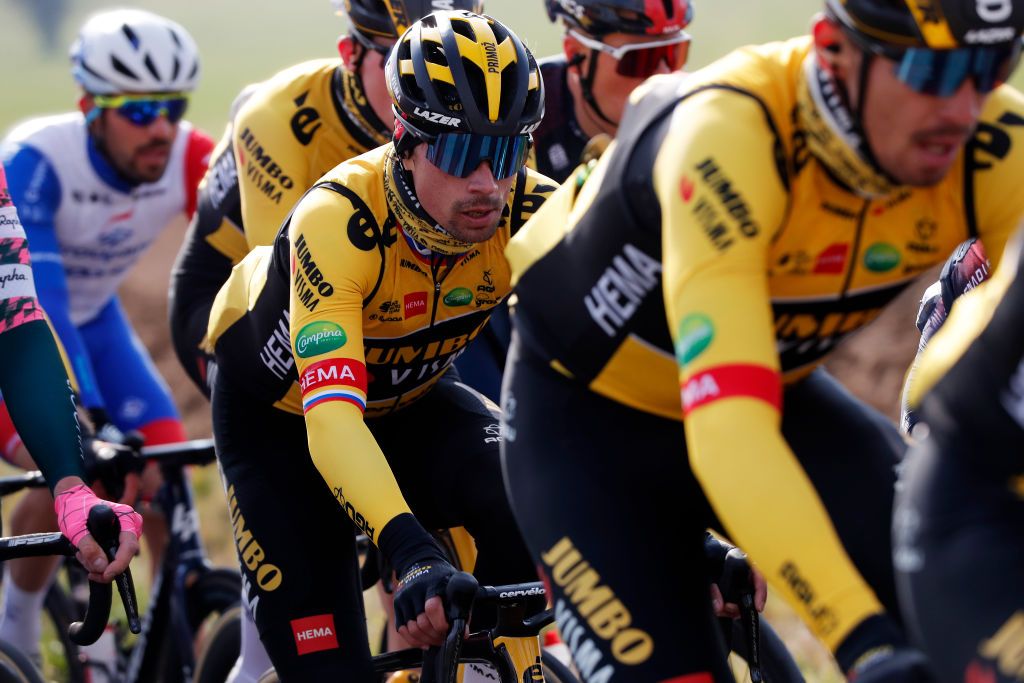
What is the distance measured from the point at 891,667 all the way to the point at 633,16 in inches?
174

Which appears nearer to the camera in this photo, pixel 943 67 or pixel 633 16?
pixel 943 67

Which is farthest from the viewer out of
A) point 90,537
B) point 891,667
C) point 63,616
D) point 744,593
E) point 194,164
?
point 194,164

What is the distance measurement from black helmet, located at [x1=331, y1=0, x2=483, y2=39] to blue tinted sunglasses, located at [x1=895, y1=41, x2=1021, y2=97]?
11.9 ft

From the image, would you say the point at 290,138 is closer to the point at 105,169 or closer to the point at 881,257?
the point at 105,169

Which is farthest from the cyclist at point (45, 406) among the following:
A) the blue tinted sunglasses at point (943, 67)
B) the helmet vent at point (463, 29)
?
the blue tinted sunglasses at point (943, 67)

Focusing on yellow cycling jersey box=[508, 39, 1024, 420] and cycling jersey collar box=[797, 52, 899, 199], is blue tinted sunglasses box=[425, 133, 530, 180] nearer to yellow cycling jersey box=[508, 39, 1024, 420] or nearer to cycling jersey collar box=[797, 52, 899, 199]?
yellow cycling jersey box=[508, 39, 1024, 420]

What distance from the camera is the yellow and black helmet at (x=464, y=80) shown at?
15.2ft

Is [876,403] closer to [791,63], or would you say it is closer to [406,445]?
[406,445]

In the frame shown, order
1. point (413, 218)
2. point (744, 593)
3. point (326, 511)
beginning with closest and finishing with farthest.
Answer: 1. point (744, 593)
2. point (413, 218)
3. point (326, 511)

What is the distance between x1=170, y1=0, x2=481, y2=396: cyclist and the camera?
6.48 meters

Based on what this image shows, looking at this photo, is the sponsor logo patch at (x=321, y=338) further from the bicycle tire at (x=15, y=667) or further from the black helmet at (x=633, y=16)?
the black helmet at (x=633, y=16)

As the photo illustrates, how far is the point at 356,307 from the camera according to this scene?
14.8ft

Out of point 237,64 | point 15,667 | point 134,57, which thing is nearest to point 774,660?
point 15,667

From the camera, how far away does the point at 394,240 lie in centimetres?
473
